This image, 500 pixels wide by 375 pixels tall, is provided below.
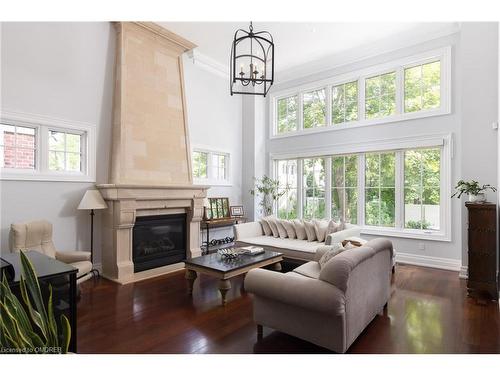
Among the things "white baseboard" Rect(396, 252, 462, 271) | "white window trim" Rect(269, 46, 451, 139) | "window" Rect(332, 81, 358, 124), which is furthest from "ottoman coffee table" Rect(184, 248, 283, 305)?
"window" Rect(332, 81, 358, 124)

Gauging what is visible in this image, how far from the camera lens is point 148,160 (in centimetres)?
473

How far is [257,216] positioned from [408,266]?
11.1ft

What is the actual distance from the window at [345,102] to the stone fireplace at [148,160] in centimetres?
314

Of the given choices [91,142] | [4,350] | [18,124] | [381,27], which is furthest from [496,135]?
[18,124]

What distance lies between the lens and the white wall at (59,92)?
3646mm

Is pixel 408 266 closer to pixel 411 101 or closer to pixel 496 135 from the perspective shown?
pixel 496 135

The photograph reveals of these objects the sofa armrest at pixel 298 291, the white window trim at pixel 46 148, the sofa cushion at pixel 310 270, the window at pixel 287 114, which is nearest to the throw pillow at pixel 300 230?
the sofa cushion at pixel 310 270

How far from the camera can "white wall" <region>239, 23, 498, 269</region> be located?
3973 millimetres

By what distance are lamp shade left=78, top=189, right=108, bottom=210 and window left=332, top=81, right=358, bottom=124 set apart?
4.74 meters

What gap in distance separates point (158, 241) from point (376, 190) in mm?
4216

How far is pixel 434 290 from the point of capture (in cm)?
372

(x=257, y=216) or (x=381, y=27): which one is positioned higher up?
(x=381, y=27)

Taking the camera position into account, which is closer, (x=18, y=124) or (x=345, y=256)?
(x=345, y=256)

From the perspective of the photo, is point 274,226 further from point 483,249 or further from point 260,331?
point 483,249
